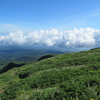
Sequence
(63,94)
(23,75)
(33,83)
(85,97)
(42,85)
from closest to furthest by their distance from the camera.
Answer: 1. (85,97)
2. (63,94)
3. (42,85)
4. (33,83)
5. (23,75)

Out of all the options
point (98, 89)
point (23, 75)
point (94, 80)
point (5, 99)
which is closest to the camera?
point (98, 89)

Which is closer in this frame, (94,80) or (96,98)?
(96,98)

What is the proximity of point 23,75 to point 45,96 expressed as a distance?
18.2m

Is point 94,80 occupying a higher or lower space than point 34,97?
higher

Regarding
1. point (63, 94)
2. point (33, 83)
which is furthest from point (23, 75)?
point (63, 94)

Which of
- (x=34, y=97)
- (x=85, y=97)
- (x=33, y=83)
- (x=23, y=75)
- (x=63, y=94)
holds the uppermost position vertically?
(x=85, y=97)

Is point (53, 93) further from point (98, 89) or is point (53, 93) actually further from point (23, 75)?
point (23, 75)

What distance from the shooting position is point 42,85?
14008 mm

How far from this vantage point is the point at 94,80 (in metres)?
9.80

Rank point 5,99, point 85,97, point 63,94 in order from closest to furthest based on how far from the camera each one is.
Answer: point 85,97
point 63,94
point 5,99

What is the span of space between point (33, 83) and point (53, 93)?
22.2 ft

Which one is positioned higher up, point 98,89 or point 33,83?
point 98,89

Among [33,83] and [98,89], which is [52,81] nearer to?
[33,83]

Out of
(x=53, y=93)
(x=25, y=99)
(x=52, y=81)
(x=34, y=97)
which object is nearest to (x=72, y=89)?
(x=53, y=93)
